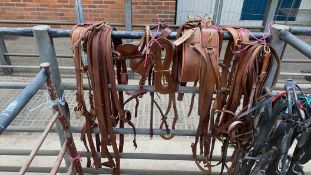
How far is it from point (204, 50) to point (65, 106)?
896 mm

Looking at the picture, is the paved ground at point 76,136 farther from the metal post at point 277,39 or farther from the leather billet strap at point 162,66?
the metal post at point 277,39

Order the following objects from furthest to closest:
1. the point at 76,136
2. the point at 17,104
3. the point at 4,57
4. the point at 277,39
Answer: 1. the point at 4,57
2. the point at 76,136
3. the point at 277,39
4. the point at 17,104

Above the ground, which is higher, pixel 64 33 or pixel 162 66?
pixel 64 33

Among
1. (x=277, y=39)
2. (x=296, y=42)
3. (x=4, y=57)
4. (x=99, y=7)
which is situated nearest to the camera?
(x=296, y=42)

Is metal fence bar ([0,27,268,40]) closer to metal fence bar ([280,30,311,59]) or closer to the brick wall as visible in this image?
metal fence bar ([280,30,311,59])

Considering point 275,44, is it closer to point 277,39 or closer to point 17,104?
point 277,39

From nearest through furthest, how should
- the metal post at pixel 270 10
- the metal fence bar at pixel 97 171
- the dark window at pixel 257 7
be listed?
the metal fence bar at pixel 97 171 → the metal post at pixel 270 10 → the dark window at pixel 257 7

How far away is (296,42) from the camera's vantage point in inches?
48.7

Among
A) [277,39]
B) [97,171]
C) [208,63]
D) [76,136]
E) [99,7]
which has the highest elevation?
[277,39]

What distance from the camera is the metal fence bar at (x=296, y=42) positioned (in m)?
1.16

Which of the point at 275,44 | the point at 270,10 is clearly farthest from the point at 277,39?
the point at 270,10

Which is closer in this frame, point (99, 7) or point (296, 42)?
point (296, 42)

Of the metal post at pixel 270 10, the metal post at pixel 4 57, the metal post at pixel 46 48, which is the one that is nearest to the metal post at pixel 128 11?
the metal post at pixel 270 10

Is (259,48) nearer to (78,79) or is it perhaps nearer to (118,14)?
(78,79)
